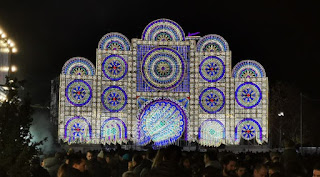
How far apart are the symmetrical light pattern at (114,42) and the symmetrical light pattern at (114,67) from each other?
0.98m

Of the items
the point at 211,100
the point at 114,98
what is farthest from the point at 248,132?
the point at 114,98

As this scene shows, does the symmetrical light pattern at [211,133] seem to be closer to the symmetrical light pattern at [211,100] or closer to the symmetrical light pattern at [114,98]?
the symmetrical light pattern at [211,100]

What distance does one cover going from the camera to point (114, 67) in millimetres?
51344

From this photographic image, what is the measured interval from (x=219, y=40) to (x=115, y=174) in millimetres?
35107

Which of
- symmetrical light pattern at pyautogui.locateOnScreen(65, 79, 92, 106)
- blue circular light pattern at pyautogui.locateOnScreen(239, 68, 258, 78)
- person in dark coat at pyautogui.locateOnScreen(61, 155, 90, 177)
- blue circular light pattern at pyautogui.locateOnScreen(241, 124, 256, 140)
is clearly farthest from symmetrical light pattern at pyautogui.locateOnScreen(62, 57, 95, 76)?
person in dark coat at pyautogui.locateOnScreen(61, 155, 90, 177)

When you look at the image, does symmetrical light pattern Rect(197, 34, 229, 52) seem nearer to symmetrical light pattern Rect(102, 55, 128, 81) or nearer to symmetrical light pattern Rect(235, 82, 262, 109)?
symmetrical light pattern Rect(235, 82, 262, 109)

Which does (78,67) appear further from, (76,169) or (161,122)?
(76,169)

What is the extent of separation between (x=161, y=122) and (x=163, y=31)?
8.18 m

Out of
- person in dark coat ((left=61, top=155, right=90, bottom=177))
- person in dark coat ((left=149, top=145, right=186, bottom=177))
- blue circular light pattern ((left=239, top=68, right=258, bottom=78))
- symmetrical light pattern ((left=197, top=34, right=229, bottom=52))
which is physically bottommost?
person in dark coat ((left=61, top=155, right=90, bottom=177))

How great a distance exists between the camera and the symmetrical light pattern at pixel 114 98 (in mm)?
50906

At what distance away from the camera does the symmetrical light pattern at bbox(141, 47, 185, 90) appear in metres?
51.3

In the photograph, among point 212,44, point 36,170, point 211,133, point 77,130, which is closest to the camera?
point 36,170

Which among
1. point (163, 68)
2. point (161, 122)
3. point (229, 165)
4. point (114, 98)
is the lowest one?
point (161, 122)

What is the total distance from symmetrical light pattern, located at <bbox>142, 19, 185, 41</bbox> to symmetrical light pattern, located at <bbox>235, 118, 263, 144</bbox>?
9.24m
